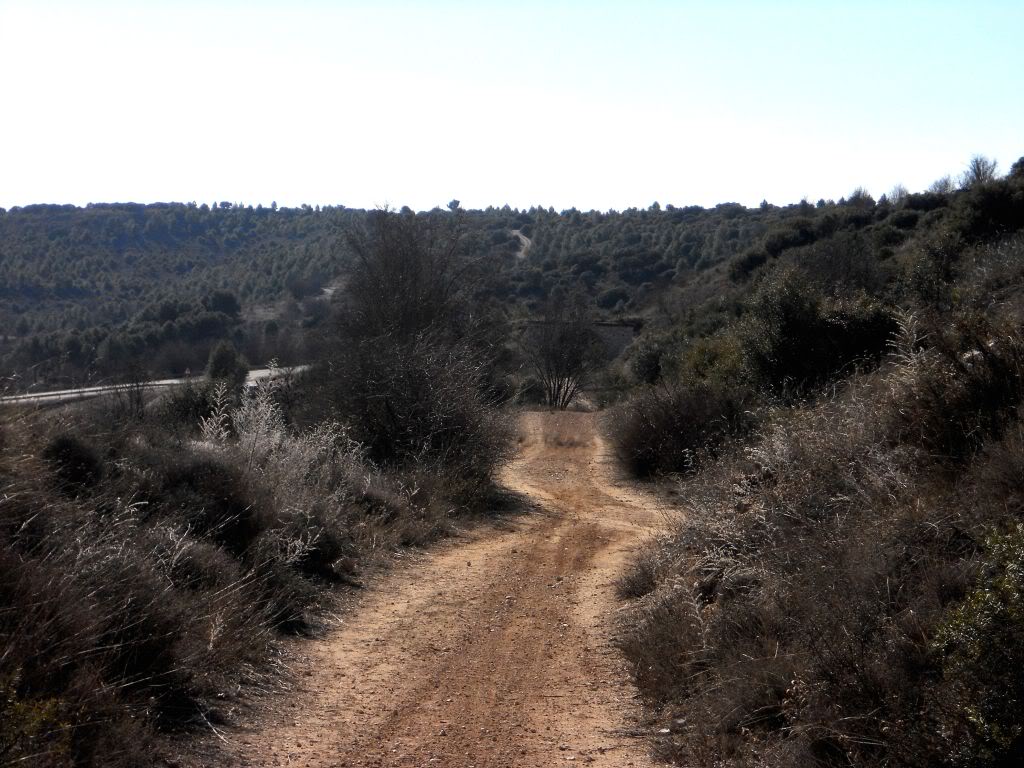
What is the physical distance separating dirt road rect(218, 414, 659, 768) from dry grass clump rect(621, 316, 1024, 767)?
494 millimetres

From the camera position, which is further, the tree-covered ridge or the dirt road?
the tree-covered ridge

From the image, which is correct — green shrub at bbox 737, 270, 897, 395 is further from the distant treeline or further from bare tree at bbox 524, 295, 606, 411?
bare tree at bbox 524, 295, 606, 411

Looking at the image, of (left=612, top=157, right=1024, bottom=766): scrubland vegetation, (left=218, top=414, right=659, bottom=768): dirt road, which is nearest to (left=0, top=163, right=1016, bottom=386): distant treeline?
(left=218, top=414, right=659, bottom=768): dirt road

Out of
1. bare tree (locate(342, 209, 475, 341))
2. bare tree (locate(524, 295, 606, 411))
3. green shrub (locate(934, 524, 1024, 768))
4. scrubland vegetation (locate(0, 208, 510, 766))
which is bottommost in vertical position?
bare tree (locate(524, 295, 606, 411))

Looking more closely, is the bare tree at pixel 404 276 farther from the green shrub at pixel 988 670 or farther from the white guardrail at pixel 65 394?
the green shrub at pixel 988 670

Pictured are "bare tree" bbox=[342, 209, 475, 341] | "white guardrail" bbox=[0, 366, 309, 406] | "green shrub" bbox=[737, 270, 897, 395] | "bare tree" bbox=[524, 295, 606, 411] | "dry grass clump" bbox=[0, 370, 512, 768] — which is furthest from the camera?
"bare tree" bbox=[524, 295, 606, 411]

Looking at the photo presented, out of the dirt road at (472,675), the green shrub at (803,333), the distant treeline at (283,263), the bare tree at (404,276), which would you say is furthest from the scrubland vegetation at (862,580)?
the bare tree at (404,276)

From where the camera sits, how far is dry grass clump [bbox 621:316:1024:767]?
4316 mm

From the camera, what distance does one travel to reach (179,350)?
3438 cm

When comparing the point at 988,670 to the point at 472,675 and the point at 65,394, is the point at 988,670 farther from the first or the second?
the point at 65,394

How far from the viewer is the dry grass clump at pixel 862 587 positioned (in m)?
4.32

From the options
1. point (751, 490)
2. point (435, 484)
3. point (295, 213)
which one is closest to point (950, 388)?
point (751, 490)

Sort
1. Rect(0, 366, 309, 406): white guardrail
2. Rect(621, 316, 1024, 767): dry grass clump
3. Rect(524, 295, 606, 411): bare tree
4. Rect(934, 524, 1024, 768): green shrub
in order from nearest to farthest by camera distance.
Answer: Rect(934, 524, 1024, 768): green shrub, Rect(621, 316, 1024, 767): dry grass clump, Rect(0, 366, 309, 406): white guardrail, Rect(524, 295, 606, 411): bare tree

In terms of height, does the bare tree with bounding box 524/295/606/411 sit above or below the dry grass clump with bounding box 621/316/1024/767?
below
